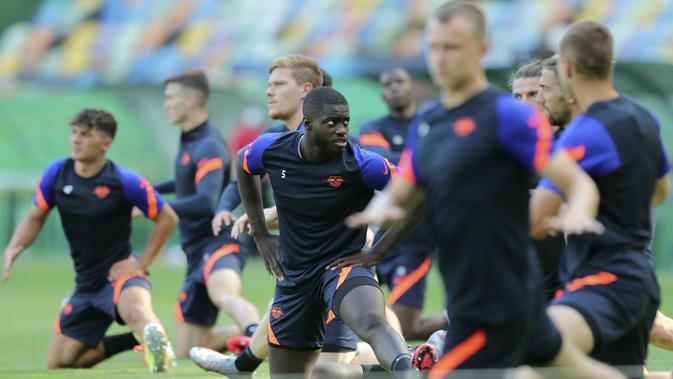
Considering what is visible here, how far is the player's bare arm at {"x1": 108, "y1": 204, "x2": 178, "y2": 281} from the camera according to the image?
1080 cm

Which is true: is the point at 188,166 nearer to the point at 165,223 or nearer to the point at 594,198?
the point at 165,223

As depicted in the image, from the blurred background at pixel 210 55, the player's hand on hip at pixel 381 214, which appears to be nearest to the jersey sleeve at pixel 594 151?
the player's hand on hip at pixel 381 214

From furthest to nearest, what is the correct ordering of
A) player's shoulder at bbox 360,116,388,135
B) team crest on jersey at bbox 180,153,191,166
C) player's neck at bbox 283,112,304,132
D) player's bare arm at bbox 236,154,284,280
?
player's shoulder at bbox 360,116,388,135 → team crest on jersey at bbox 180,153,191,166 → player's neck at bbox 283,112,304,132 → player's bare arm at bbox 236,154,284,280

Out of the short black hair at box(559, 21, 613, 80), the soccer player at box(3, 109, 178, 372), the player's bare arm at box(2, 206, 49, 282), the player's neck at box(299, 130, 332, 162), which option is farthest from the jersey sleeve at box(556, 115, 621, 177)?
the player's bare arm at box(2, 206, 49, 282)

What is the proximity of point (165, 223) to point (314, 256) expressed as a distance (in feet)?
11.1

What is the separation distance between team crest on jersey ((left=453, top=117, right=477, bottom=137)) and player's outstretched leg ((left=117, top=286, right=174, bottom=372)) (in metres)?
5.01

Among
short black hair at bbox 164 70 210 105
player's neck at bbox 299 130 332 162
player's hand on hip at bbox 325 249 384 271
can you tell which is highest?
short black hair at bbox 164 70 210 105

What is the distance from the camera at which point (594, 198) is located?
512cm

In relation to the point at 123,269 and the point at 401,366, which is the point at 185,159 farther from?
the point at 401,366

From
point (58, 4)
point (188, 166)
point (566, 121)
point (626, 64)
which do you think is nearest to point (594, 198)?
point (566, 121)

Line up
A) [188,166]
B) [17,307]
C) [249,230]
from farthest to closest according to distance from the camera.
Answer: [17,307] → [188,166] → [249,230]

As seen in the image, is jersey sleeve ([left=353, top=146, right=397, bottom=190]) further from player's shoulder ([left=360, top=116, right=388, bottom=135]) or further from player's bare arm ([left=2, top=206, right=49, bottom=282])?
player's shoulder ([left=360, top=116, right=388, bottom=135])

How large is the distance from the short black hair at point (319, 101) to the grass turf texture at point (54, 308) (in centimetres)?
278

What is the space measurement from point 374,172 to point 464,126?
2.27 m
